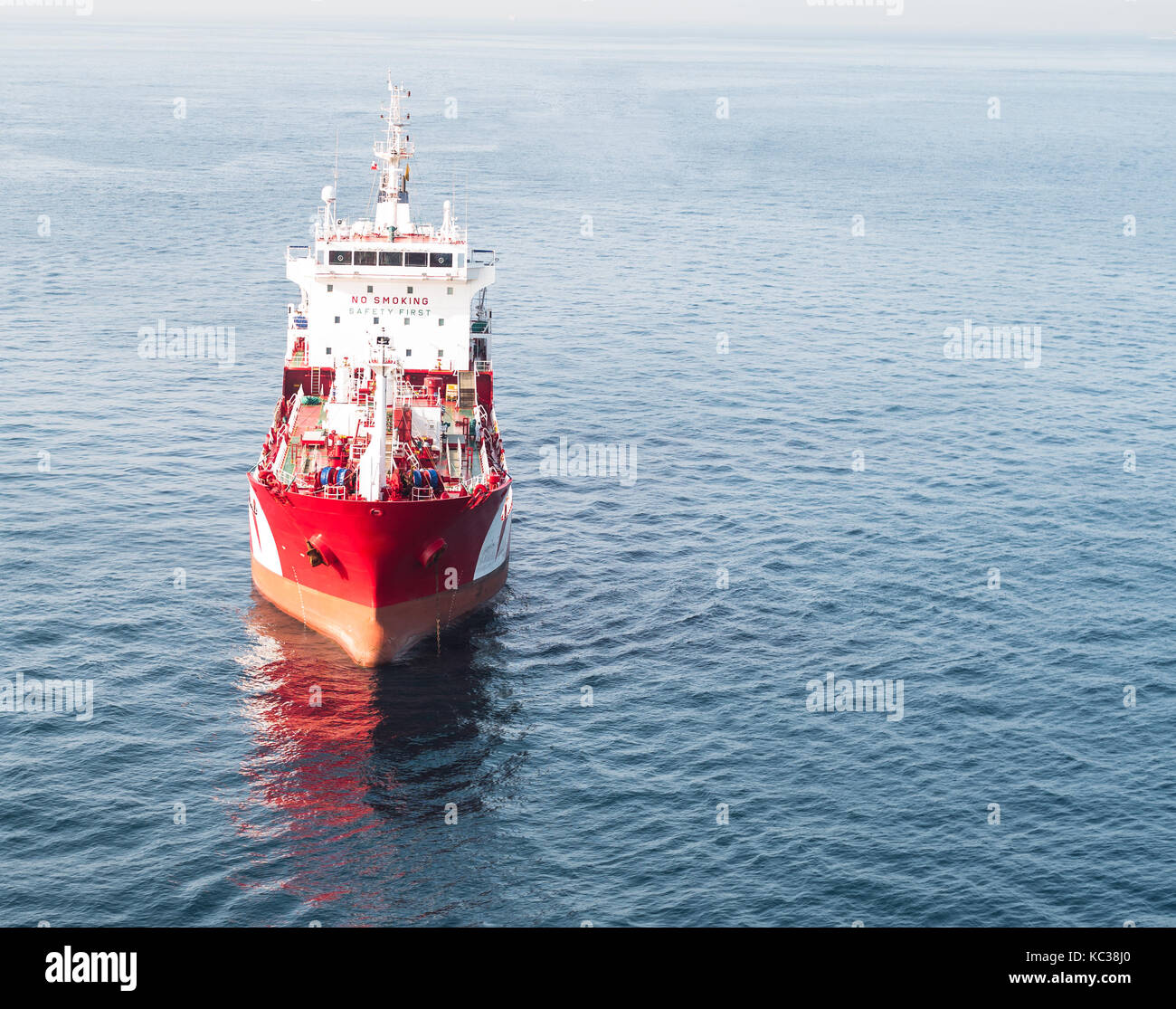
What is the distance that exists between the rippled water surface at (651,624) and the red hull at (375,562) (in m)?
1.26

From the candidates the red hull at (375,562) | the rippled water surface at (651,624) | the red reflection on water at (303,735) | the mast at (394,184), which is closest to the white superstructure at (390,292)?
the mast at (394,184)

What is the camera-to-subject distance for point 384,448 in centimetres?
5147

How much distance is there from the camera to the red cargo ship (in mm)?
49625

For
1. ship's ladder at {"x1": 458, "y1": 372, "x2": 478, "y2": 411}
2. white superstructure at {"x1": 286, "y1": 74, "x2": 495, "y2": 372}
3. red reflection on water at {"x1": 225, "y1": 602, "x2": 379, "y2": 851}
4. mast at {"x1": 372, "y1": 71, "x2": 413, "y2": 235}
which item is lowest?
red reflection on water at {"x1": 225, "y1": 602, "x2": 379, "y2": 851}

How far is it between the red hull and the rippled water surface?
126cm

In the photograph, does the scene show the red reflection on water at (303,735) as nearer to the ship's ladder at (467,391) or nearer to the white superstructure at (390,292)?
the ship's ladder at (467,391)

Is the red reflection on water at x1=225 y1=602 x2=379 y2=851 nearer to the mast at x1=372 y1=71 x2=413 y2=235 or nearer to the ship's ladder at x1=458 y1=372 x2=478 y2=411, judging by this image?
the ship's ladder at x1=458 y1=372 x2=478 y2=411

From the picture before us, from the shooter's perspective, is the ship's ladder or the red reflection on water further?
the ship's ladder

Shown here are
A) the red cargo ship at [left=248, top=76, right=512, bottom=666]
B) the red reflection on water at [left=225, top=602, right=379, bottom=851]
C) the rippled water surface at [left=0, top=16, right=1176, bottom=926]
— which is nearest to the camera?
the rippled water surface at [left=0, top=16, right=1176, bottom=926]

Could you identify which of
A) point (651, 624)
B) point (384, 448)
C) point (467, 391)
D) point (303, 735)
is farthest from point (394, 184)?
point (303, 735)

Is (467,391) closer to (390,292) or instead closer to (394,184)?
(390,292)

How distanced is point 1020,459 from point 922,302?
35.8m

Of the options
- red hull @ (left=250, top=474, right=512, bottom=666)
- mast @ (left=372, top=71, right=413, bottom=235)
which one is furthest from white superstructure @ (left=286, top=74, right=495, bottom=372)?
red hull @ (left=250, top=474, right=512, bottom=666)

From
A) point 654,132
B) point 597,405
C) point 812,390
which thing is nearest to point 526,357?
point 597,405
